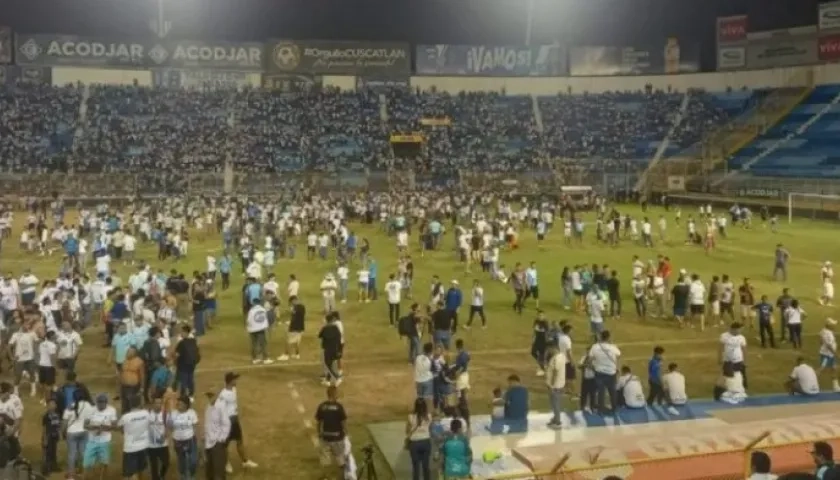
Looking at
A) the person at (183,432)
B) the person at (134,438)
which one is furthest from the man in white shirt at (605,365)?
the person at (134,438)

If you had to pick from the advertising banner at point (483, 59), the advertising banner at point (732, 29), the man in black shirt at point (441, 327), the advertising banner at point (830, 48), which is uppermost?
the advertising banner at point (732, 29)

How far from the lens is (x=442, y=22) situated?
75.8 metres

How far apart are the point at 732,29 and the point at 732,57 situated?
2.26 m

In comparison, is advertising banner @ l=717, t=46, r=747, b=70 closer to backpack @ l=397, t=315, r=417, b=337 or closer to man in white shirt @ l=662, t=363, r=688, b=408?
backpack @ l=397, t=315, r=417, b=337

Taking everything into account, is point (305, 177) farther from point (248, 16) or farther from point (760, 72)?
point (760, 72)

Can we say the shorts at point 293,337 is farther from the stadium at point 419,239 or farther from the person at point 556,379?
the person at point 556,379

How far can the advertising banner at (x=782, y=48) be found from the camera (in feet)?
212

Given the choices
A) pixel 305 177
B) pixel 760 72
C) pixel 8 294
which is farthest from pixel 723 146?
pixel 8 294

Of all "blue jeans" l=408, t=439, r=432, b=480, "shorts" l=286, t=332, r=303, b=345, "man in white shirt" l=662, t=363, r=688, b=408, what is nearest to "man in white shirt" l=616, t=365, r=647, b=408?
"man in white shirt" l=662, t=363, r=688, b=408

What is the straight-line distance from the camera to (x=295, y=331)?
1859 centimetres

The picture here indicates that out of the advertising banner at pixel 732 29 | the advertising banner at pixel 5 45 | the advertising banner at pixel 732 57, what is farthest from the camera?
the advertising banner at pixel 732 57

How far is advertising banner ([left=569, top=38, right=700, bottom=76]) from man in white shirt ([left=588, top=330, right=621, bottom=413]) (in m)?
61.7

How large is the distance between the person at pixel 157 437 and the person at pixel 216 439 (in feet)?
1.87

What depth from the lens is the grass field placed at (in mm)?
14875
